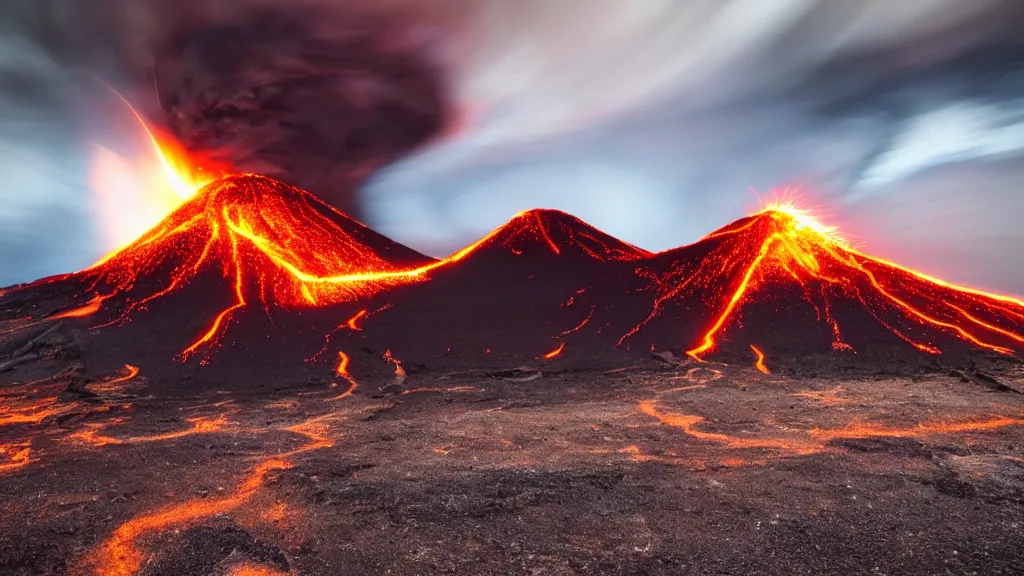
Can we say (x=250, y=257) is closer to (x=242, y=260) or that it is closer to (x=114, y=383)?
(x=242, y=260)

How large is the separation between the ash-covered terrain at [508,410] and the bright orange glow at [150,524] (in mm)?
55

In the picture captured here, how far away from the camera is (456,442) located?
11.2 m

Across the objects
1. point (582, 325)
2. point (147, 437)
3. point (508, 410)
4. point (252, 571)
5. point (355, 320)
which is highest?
point (355, 320)

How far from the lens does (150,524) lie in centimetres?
727

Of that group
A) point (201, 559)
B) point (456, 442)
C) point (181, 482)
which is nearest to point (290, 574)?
point (201, 559)

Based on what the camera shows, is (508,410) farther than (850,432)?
Yes

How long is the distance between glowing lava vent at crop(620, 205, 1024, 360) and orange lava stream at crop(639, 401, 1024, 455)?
11.3 m

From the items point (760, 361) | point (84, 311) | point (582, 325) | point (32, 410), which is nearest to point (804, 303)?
point (760, 361)

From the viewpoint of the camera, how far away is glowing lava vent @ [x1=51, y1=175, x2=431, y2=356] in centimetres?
2853

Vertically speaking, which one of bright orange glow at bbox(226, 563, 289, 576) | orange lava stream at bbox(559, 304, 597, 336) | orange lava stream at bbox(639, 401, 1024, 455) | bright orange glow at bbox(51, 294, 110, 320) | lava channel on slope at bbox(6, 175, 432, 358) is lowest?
bright orange glow at bbox(226, 563, 289, 576)

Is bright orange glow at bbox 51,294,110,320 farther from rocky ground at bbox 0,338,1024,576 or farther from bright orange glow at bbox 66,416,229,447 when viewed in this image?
bright orange glow at bbox 66,416,229,447

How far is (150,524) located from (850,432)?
13.5 meters

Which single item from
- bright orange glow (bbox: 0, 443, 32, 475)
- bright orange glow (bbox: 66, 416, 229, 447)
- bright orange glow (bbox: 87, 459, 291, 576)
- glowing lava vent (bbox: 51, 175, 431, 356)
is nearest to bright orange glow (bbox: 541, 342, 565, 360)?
glowing lava vent (bbox: 51, 175, 431, 356)

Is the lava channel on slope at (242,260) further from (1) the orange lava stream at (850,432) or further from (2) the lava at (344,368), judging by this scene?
(1) the orange lava stream at (850,432)
